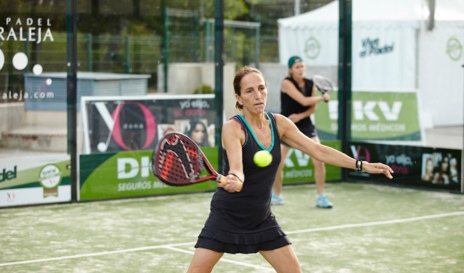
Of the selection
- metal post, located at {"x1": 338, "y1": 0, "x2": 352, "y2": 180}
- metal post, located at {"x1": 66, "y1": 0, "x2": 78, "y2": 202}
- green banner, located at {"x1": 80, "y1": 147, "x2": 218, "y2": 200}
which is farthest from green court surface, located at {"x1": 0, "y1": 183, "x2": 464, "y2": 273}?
metal post, located at {"x1": 338, "y1": 0, "x2": 352, "y2": 180}

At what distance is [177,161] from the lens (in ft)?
17.9

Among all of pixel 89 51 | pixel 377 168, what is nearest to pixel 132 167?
pixel 89 51

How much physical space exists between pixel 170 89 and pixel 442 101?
5.96m

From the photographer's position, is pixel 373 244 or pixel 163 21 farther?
pixel 163 21

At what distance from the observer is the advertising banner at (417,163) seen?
43.5 feet

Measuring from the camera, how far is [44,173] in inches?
471

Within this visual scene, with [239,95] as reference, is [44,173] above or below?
below

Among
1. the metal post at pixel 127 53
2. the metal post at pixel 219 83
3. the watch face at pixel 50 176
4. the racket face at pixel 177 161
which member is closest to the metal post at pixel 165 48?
the metal post at pixel 127 53

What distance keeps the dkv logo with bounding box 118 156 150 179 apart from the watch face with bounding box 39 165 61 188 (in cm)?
88

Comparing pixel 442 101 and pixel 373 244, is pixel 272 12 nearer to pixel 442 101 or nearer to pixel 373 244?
pixel 442 101

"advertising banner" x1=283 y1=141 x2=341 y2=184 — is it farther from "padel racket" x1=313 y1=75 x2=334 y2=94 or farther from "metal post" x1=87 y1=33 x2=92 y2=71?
"metal post" x1=87 y1=33 x2=92 y2=71

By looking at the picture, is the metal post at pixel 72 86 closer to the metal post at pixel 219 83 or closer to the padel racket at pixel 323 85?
the metal post at pixel 219 83

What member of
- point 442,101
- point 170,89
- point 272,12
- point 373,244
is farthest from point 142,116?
point 442,101

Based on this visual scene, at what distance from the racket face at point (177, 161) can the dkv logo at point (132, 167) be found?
7086mm
